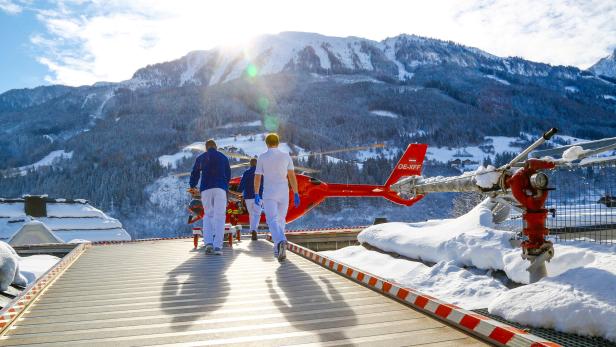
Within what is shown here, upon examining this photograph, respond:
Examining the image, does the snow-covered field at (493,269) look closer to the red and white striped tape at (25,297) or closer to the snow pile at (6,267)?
the red and white striped tape at (25,297)

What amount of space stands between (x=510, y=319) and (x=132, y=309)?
3.44 metres

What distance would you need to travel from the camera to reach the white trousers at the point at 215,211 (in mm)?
7801

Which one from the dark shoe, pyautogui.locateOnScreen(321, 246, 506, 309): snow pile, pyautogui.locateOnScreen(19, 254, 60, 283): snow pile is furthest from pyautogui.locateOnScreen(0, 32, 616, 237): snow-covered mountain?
the dark shoe

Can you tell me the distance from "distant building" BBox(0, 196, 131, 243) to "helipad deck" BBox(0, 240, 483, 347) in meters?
15.6

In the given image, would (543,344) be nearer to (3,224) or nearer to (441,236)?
(441,236)

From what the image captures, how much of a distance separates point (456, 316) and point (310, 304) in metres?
1.39

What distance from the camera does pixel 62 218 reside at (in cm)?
2047

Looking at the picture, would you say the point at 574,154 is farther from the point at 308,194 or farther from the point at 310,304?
the point at 308,194

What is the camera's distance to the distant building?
62.8 feet

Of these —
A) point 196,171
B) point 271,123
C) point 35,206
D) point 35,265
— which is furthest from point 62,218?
point 271,123

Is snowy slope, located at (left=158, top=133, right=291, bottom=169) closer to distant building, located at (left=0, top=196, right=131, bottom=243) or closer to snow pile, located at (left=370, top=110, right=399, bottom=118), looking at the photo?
snow pile, located at (left=370, top=110, right=399, bottom=118)

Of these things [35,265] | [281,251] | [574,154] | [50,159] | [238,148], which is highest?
[238,148]

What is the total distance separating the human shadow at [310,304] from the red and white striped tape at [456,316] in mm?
426

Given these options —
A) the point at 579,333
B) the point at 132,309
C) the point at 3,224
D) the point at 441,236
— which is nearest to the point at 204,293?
the point at 132,309
